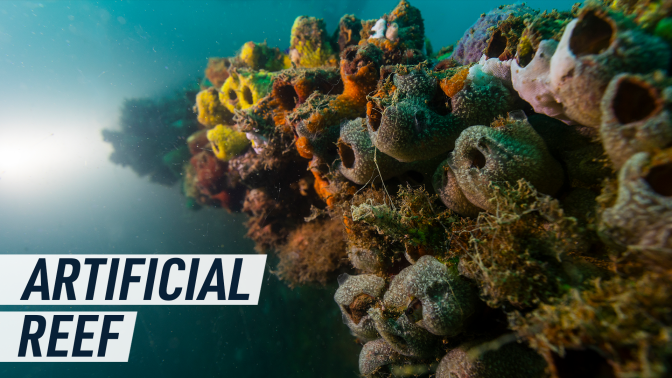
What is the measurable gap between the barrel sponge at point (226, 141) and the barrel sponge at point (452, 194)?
411 centimetres

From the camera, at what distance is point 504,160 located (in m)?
1.67

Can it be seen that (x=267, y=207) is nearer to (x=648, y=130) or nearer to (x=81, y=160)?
(x=648, y=130)

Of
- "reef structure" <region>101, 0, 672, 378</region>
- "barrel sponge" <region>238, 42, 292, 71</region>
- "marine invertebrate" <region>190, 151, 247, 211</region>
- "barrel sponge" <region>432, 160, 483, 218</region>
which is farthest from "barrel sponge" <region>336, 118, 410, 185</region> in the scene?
"barrel sponge" <region>238, 42, 292, 71</region>

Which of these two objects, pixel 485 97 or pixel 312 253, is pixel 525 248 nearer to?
pixel 485 97

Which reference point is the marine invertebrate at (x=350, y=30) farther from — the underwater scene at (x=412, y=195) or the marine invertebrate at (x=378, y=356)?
the marine invertebrate at (x=378, y=356)

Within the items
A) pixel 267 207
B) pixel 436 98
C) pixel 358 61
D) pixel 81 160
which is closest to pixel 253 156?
pixel 267 207

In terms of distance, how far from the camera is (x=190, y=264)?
6.13 metres

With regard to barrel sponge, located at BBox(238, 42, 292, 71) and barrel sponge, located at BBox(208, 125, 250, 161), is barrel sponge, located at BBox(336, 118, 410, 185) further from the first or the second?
barrel sponge, located at BBox(238, 42, 292, 71)

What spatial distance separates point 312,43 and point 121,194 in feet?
30.2

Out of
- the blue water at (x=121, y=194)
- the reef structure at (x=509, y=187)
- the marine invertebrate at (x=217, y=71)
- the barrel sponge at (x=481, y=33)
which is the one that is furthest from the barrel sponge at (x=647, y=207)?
the marine invertebrate at (x=217, y=71)

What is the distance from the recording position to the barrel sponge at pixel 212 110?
5.82 metres

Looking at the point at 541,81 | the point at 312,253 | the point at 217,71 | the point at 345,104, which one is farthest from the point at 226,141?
the point at 541,81

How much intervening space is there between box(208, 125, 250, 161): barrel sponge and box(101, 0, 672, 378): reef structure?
1175 mm

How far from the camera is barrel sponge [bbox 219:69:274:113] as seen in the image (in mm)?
4547
